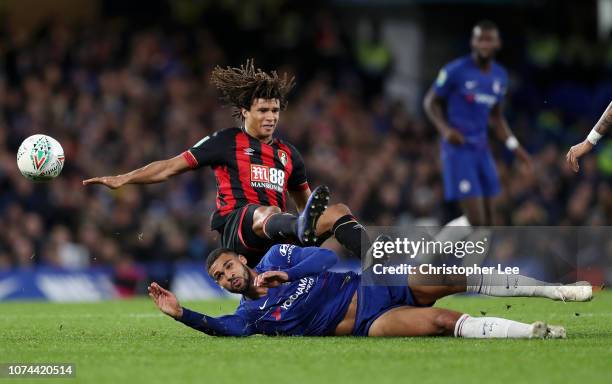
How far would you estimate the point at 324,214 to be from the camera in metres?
8.38

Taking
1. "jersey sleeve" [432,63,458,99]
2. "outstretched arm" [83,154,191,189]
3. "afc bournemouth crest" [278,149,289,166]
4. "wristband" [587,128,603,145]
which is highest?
"jersey sleeve" [432,63,458,99]

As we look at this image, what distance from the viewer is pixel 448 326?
7.66 meters

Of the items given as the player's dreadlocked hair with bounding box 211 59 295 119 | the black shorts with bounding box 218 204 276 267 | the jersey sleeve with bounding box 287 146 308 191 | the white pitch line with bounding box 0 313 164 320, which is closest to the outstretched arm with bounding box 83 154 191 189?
the black shorts with bounding box 218 204 276 267

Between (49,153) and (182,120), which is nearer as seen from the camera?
(49,153)

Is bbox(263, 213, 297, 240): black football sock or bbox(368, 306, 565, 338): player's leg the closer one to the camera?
bbox(368, 306, 565, 338): player's leg

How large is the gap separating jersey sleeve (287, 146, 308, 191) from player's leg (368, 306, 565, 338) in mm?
2297

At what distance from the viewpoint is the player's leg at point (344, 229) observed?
8.02 meters

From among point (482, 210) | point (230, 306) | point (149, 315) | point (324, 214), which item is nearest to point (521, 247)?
point (482, 210)

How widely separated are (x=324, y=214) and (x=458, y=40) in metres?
16.0

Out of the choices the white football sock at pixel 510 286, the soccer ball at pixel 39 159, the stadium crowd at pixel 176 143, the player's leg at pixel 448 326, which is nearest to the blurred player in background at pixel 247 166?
the soccer ball at pixel 39 159

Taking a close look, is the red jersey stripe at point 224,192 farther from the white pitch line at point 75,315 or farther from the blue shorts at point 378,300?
the blue shorts at point 378,300

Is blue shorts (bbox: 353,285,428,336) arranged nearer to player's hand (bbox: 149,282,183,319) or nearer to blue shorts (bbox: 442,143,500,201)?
player's hand (bbox: 149,282,183,319)

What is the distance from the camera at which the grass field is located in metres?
6.08

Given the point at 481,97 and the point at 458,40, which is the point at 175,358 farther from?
the point at 458,40
